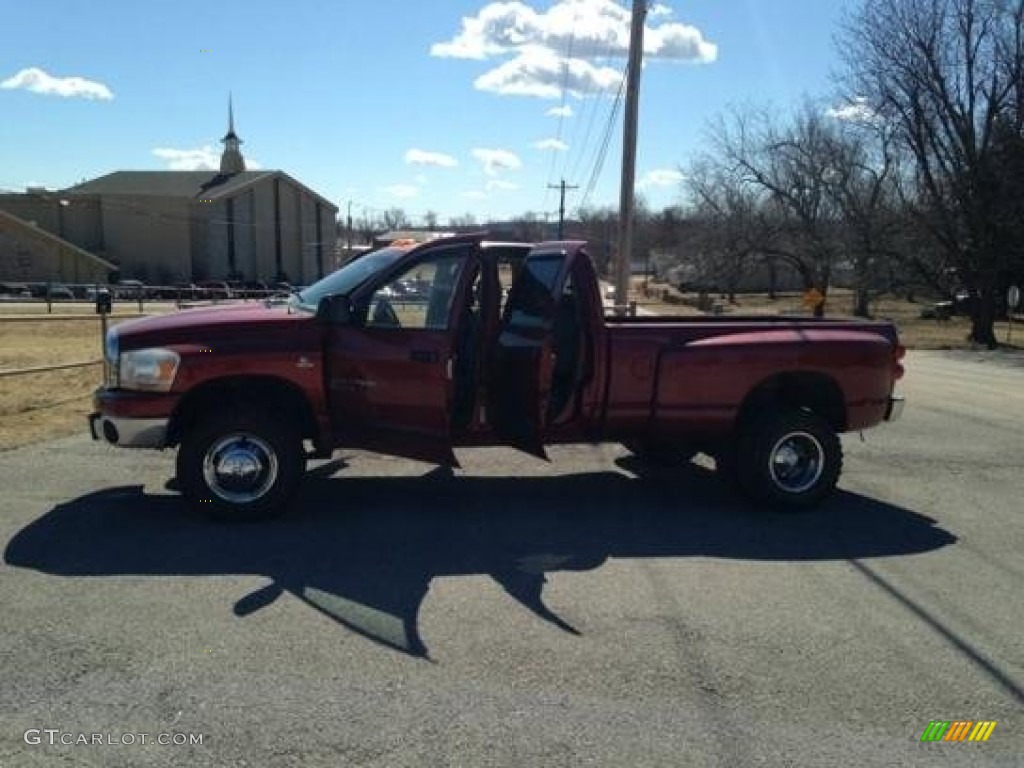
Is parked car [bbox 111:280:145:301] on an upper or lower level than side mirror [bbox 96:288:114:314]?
lower

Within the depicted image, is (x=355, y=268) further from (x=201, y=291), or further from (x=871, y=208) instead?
(x=201, y=291)

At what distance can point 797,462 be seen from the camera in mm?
7375

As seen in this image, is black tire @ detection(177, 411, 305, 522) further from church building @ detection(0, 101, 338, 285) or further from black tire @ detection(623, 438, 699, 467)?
church building @ detection(0, 101, 338, 285)

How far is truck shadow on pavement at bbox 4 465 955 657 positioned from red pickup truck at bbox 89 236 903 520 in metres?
0.41

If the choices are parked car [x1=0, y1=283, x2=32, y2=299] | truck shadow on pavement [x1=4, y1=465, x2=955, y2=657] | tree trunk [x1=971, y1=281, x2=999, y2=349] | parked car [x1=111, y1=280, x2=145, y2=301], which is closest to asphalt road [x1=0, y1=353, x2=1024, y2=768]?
truck shadow on pavement [x1=4, y1=465, x2=955, y2=657]

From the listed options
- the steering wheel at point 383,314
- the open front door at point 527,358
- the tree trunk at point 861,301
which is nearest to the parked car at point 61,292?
the tree trunk at point 861,301

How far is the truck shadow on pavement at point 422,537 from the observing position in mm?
5352

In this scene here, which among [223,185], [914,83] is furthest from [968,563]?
[223,185]

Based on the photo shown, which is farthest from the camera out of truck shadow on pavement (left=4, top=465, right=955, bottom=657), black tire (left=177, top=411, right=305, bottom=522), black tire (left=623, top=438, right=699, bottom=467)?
black tire (left=623, top=438, right=699, bottom=467)

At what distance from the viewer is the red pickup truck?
21.2 feet

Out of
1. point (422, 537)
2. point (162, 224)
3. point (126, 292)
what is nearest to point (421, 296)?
point (422, 537)

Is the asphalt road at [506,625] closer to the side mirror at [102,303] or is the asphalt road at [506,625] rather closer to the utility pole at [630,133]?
the side mirror at [102,303]

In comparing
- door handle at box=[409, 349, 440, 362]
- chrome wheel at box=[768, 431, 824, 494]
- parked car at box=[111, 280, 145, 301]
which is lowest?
parked car at box=[111, 280, 145, 301]

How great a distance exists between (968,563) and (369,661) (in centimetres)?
391
